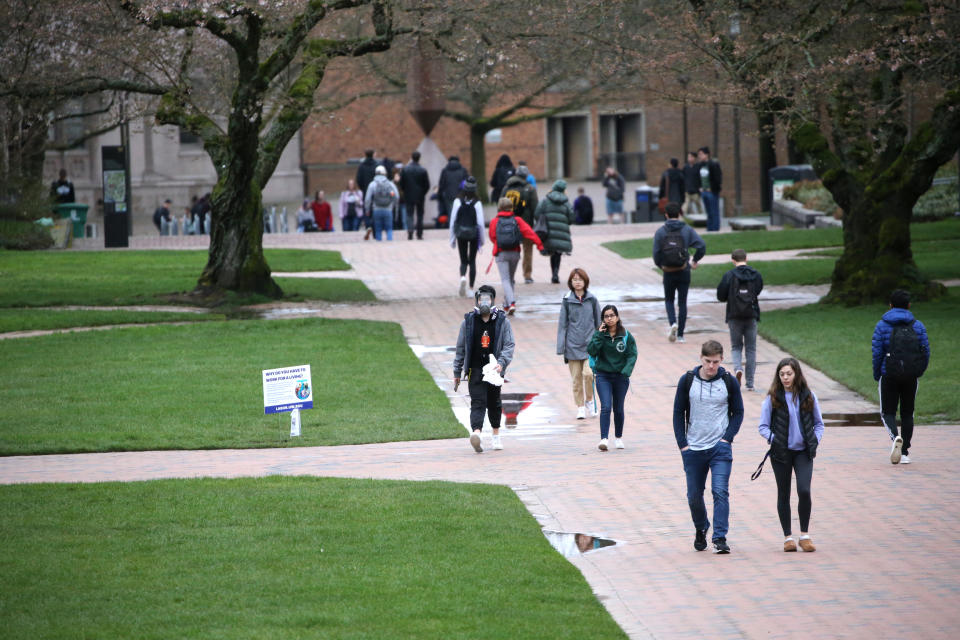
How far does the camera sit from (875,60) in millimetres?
18266

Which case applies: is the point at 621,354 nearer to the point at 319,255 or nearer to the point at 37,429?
the point at 37,429

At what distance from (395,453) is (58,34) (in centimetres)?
1109

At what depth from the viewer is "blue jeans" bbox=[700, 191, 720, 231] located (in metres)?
33.6

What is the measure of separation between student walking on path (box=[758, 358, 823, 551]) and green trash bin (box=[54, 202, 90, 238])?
30.5 meters

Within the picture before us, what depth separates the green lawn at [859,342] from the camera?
48.8ft

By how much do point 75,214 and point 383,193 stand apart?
441 inches

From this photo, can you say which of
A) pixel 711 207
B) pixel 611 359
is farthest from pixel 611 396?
pixel 711 207

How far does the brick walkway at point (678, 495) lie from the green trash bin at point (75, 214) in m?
20.7

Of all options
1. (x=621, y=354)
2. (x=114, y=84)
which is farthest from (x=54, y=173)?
(x=621, y=354)

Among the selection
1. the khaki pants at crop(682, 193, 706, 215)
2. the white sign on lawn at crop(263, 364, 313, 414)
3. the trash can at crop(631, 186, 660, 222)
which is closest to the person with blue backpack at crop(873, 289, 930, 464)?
the white sign on lawn at crop(263, 364, 313, 414)

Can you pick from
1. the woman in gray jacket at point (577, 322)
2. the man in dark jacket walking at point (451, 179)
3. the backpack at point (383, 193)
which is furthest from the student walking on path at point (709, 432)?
the man in dark jacket walking at point (451, 179)

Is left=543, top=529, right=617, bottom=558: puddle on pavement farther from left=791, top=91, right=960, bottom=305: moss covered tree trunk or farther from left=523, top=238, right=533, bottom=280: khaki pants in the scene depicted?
left=523, top=238, right=533, bottom=280: khaki pants

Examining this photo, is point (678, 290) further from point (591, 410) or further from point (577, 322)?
point (577, 322)

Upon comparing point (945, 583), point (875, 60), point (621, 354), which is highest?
point (875, 60)
